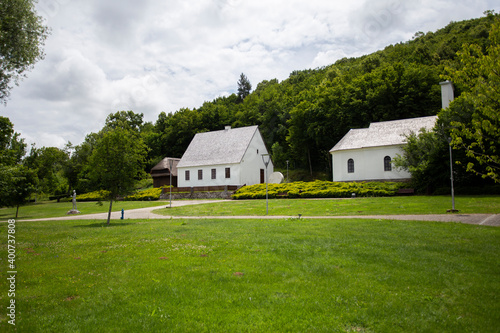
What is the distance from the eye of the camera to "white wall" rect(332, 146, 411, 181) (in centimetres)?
3641

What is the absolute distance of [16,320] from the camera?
16.1ft

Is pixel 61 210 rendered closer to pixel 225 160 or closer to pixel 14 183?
pixel 14 183

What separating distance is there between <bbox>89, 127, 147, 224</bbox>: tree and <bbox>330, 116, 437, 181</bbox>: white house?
1100 inches

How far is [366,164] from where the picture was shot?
38125 millimetres

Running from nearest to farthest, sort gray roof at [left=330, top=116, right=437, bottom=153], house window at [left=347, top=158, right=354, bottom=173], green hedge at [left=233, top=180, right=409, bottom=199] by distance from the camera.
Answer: green hedge at [left=233, top=180, right=409, bottom=199], gray roof at [left=330, top=116, right=437, bottom=153], house window at [left=347, top=158, right=354, bottom=173]

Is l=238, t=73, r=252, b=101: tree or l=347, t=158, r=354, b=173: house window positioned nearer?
l=347, t=158, r=354, b=173: house window

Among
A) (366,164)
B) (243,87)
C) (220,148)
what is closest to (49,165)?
(220,148)

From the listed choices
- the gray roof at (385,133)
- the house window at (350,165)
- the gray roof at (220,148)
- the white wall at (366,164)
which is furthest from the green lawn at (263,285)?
the gray roof at (220,148)

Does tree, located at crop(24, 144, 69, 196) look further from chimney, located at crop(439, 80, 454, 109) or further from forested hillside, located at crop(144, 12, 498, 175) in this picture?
chimney, located at crop(439, 80, 454, 109)

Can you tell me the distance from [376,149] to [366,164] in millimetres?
2089

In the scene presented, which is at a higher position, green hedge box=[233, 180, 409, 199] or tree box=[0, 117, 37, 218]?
tree box=[0, 117, 37, 218]

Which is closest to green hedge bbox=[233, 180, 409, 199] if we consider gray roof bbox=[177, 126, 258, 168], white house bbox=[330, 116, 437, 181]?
white house bbox=[330, 116, 437, 181]

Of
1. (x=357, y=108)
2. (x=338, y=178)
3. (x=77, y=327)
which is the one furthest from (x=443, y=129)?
(x=77, y=327)

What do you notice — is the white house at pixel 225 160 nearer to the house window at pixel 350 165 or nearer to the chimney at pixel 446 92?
the house window at pixel 350 165
